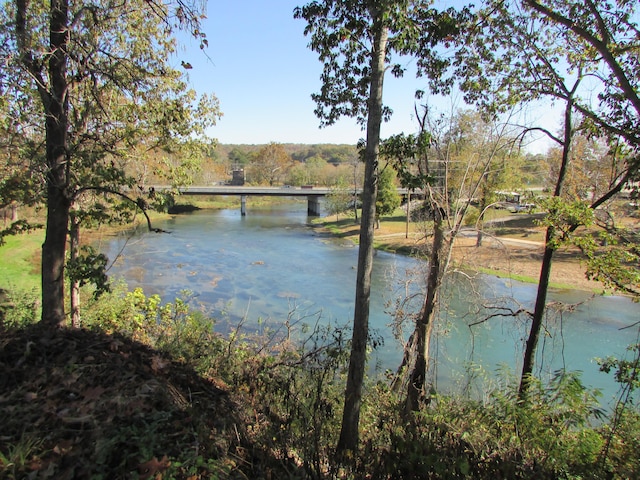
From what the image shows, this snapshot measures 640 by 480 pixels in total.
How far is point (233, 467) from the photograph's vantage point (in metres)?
3.40

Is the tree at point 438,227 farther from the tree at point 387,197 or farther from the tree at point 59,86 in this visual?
the tree at point 387,197

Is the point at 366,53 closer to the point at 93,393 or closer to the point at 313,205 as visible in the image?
the point at 93,393

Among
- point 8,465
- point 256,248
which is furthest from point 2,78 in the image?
point 256,248

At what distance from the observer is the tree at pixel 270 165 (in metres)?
98.6

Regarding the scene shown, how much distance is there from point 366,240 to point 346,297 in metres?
15.1

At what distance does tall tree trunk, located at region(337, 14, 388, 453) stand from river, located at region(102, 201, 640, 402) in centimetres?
328

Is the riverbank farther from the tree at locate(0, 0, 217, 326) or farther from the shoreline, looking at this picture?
the tree at locate(0, 0, 217, 326)

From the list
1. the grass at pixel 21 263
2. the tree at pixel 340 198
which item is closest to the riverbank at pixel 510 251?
the tree at pixel 340 198

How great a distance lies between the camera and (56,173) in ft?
19.9

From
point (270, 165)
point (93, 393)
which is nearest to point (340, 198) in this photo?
point (93, 393)

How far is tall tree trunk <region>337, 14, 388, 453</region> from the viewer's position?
5.91m

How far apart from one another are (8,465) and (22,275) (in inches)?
881

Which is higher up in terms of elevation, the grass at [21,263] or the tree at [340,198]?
the tree at [340,198]

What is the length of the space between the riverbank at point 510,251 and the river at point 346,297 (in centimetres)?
117
